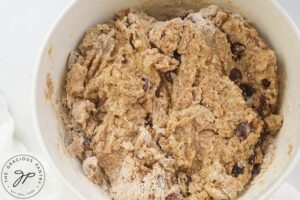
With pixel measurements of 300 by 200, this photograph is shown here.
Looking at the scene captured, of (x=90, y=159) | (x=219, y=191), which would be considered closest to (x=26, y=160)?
(x=90, y=159)

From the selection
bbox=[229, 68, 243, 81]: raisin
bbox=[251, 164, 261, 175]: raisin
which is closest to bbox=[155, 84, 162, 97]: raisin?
bbox=[229, 68, 243, 81]: raisin

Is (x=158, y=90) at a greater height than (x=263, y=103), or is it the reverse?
(x=263, y=103)

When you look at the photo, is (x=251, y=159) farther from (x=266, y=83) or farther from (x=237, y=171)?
(x=266, y=83)

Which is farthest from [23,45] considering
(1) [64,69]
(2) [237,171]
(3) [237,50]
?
(2) [237,171]

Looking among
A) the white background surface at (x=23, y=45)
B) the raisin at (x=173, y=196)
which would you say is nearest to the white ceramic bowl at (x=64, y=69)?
the raisin at (x=173, y=196)

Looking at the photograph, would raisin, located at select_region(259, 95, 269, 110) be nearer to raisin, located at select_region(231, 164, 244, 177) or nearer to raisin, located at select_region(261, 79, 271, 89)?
raisin, located at select_region(261, 79, 271, 89)
